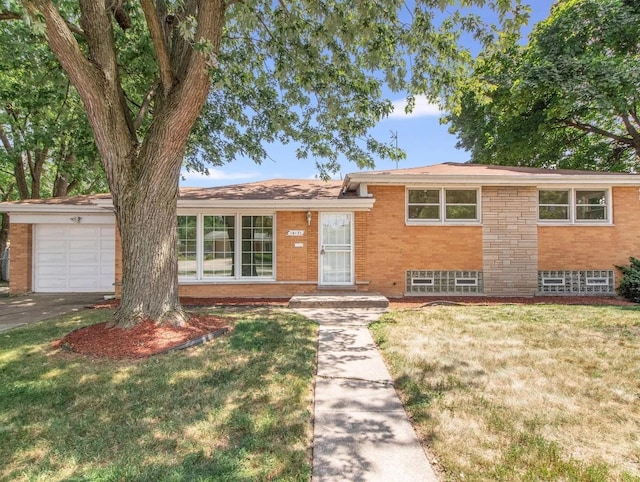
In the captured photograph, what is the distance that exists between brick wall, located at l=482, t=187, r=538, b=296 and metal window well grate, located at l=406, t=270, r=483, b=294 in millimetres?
354

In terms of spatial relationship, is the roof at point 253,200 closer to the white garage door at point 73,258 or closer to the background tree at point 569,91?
the white garage door at point 73,258

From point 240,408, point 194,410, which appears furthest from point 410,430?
point 194,410

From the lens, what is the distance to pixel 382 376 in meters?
4.47

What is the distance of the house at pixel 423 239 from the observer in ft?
34.9

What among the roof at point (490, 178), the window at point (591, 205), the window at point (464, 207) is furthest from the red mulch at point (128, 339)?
the window at point (591, 205)

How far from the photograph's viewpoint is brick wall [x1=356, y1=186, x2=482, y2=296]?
10.6 m

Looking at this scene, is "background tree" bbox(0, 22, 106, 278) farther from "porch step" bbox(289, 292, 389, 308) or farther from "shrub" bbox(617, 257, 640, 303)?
"shrub" bbox(617, 257, 640, 303)

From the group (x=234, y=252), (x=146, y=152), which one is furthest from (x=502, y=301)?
(x=146, y=152)

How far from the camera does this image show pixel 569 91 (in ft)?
40.5

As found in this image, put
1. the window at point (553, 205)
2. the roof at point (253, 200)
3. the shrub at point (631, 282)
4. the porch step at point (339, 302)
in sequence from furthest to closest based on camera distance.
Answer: the window at point (553, 205), the roof at point (253, 200), the shrub at point (631, 282), the porch step at point (339, 302)

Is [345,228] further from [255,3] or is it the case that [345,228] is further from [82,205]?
[82,205]

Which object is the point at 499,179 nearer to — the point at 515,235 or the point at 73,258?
the point at 515,235

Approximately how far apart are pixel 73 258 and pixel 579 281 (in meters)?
16.4

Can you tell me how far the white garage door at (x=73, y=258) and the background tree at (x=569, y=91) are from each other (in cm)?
1241
